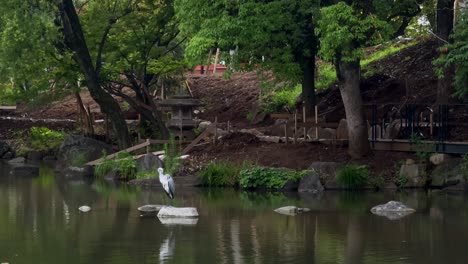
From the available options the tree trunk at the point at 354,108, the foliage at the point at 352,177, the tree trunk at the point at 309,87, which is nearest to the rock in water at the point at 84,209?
the foliage at the point at 352,177

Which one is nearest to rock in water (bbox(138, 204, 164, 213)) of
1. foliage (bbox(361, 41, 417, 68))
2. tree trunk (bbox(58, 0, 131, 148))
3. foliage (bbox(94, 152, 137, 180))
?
foliage (bbox(94, 152, 137, 180))

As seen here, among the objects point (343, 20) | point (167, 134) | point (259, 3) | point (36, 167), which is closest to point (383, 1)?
point (343, 20)

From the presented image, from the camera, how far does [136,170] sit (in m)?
28.8

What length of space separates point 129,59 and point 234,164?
27.6 feet

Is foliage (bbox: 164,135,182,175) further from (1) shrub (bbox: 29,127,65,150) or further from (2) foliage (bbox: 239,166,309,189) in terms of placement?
(1) shrub (bbox: 29,127,65,150)

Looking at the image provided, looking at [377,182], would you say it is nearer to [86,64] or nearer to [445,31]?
[445,31]

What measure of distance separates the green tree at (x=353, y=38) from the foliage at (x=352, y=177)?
1376 millimetres

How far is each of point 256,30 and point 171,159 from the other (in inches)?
193

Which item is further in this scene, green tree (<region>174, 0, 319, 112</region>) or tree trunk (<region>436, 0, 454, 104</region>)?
tree trunk (<region>436, 0, 454, 104</region>)

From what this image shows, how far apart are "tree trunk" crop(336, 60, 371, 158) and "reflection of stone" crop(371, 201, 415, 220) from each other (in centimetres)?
584

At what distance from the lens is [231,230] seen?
60.2 ft

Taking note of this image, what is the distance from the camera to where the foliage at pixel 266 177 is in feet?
85.0

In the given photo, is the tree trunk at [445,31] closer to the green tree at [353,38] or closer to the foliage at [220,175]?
the green tree at [353,38]

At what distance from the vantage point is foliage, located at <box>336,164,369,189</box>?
25516mm
